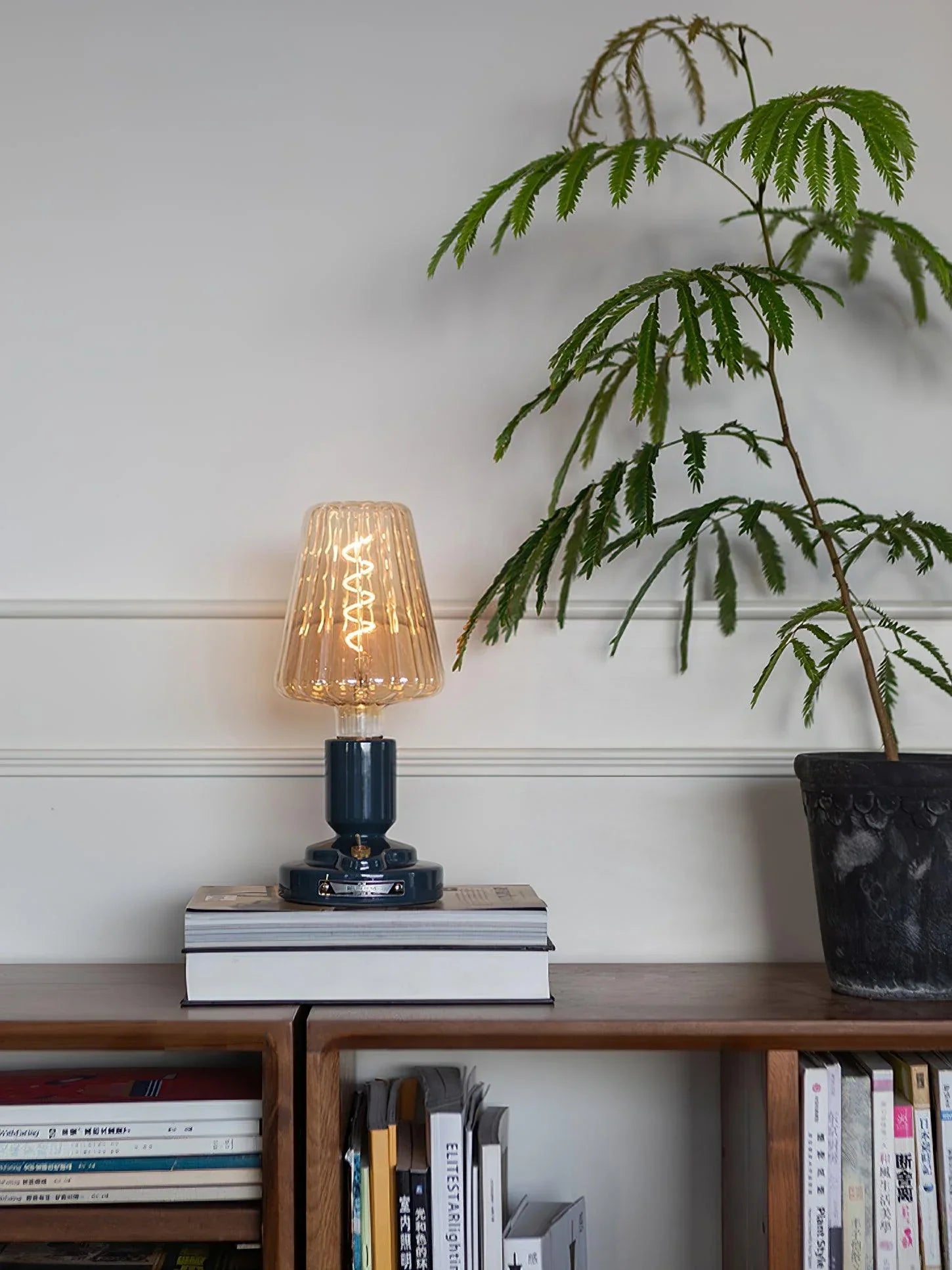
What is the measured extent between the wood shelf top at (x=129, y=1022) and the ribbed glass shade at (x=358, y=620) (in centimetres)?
33

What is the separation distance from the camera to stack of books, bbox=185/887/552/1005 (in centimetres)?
116

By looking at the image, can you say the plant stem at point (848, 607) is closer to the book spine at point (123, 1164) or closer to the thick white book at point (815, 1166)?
the thick white book at point (815, 1166)

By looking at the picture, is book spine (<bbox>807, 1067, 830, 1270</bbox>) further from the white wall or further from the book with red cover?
the book with red cover

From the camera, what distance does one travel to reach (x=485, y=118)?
4.98 ft

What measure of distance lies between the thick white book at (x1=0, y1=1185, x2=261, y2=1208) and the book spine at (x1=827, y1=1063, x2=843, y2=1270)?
56 cm

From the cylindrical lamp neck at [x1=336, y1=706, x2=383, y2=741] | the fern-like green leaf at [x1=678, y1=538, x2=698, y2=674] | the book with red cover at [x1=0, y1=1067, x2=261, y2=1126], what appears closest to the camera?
the book with red cover at [x1=0, y1=1067, x2=261, y2=1126]

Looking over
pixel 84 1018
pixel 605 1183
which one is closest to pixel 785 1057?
pixel 605 1183

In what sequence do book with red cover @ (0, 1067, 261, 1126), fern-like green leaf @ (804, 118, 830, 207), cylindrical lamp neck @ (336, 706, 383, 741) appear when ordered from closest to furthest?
fern-like green leaf @ (804, 118, 830, 207)
book with red cover @ (0, 1067, 261, 1126)
cylindrical lamp neck @ (336, 706, 383, 741)

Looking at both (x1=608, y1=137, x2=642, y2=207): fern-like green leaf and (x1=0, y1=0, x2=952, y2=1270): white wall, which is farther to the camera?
(x1=0, y1=0, x2=952, y2=1270): white wall

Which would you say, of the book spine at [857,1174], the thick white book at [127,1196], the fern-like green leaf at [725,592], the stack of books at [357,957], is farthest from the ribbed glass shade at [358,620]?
the book spine at [857,1174]

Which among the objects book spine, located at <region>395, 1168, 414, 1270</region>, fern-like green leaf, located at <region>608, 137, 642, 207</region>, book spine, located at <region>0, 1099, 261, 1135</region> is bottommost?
book spine, located at <region>395, 1168, 414, 1270</region>

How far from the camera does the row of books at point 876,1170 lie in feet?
3.66

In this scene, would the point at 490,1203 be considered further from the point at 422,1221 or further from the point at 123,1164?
the point at 123,1164

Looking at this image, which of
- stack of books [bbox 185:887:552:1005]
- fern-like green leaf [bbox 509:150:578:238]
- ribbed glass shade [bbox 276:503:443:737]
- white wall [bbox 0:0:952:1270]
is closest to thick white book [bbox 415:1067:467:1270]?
stack of books [bbox 185:887:552:1005]
